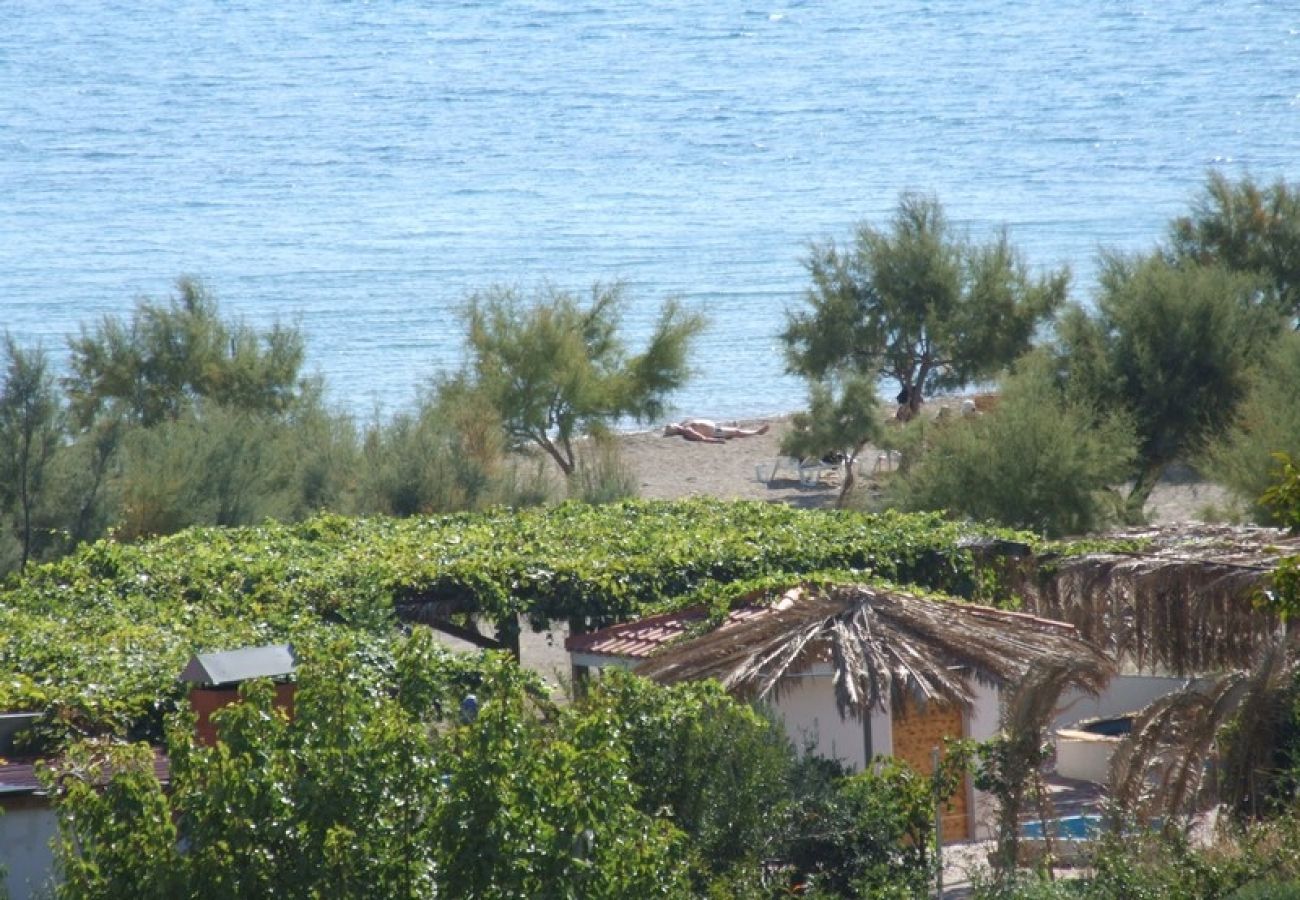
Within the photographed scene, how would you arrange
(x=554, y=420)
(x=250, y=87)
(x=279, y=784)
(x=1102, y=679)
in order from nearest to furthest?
(x=279, y=784)
(x=1102, y=679)
(x=554, y=420)
(x=250, y=87)

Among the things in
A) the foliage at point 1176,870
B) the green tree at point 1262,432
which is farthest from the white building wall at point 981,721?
the green tree at point 1262,432

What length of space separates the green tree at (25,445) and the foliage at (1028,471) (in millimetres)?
12901

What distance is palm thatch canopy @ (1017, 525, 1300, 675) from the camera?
14.8 metres

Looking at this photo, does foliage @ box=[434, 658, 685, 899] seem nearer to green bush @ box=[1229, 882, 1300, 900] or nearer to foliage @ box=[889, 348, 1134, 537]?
green bush @ box=[1229, 882, 1300, 900]

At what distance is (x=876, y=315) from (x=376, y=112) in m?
113

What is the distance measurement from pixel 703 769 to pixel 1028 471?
57.2ft

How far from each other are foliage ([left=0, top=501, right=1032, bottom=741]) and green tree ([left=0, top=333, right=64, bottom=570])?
824cm

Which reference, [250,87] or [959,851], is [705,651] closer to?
[959,851]

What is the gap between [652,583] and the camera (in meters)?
16.4

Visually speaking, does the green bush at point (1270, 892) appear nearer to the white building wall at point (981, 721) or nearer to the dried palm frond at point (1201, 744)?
the dried palm frond at point (1201, 744)

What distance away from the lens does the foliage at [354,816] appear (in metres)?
6.56

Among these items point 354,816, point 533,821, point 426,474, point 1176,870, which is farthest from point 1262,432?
point 354,816

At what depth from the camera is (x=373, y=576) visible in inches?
613

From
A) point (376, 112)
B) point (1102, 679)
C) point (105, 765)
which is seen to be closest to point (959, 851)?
point (1102, 679)
